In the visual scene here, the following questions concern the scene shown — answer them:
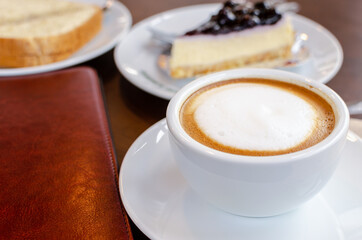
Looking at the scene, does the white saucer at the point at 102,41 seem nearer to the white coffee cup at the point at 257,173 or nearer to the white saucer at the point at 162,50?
the white saucer at the point at 162,50

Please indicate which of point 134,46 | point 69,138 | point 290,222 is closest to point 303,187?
point 290,222

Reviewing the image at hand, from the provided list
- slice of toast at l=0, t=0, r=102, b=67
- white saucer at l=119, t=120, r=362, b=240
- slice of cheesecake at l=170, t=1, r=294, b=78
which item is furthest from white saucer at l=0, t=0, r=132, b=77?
white saucer at l=119, t=120, r=362, b=240

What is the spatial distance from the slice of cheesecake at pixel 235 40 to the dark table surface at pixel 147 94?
0.69ft

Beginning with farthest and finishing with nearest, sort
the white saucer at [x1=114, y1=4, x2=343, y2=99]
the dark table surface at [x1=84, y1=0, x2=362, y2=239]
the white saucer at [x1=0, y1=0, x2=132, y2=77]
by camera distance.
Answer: the white saucer at [x1=0, y1=0, x2=132, y2=77]
the white saucer at [x1=114, y1=4, x2=343, y2=99]
the dark table surface at [x1=84, y1=0, x2=362, y2=239]

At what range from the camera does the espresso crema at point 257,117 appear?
2.01 ft

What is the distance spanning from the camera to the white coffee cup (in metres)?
0.56

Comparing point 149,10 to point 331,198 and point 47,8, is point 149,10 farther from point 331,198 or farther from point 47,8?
point 331,198

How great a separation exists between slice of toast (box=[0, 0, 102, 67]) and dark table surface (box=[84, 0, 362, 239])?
14cm

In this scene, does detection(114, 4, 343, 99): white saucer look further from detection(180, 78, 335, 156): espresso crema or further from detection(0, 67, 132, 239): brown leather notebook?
detection(180, 78, 335, 156): espresso crema

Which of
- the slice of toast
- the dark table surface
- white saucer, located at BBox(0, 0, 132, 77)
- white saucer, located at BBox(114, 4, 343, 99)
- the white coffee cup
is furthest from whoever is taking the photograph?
the slice of toast

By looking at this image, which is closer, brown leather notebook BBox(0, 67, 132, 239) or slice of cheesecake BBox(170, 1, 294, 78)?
brown leather notebook BBox(0, 67, 132, 239)

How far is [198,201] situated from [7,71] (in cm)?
86

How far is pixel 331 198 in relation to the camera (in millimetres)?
665

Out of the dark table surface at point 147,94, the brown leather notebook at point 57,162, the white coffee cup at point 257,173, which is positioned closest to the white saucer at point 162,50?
the dark table surface at point 147,94
